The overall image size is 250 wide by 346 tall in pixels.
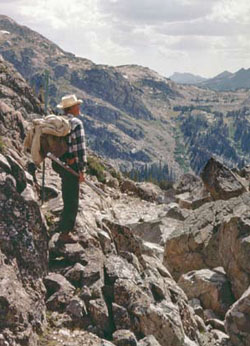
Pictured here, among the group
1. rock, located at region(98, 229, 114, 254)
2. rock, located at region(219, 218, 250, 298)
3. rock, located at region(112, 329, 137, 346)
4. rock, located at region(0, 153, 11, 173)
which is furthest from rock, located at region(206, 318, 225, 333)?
rock, located at region(0, 153, 11, 173)

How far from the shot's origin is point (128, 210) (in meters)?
40.4

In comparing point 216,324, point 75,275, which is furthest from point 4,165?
point 216,324

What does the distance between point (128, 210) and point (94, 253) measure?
27534 millimetres

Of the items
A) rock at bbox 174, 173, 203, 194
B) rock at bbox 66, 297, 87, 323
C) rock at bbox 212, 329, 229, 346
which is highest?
rock at bbox 66, 297, 87, 323

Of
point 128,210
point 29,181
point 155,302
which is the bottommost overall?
point 128,210

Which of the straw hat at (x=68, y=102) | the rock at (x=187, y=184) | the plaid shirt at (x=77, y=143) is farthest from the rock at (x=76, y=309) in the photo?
the rock at (x=187, y=184)

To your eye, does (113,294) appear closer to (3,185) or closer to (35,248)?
(35,248)

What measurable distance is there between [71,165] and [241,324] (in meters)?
8.09

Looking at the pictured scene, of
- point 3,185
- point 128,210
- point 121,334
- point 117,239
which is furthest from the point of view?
point 128,210

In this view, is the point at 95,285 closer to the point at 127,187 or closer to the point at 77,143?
the point at 77,143

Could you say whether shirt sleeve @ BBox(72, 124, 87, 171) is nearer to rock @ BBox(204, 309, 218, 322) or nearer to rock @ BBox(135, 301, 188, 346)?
rock @ BBox(135, 301, 188, 346)

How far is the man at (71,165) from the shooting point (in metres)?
12.7

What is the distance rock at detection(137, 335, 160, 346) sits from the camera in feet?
34.5

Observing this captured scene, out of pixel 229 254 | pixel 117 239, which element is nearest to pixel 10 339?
pixel 117 239
